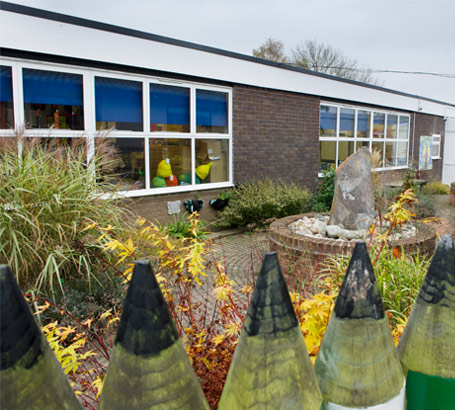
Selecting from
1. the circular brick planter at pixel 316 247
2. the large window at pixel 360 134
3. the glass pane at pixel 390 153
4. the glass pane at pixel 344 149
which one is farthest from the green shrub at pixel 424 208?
the glass pane at pixel 390 153

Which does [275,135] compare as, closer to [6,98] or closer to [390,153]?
[6,98]

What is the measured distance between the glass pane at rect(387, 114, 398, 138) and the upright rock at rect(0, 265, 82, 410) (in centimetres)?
1709

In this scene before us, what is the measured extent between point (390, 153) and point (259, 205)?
10.2 meters

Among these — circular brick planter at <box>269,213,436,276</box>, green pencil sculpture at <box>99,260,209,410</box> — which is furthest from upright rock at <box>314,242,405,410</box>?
circular brick planter at <box>269,213,436,276</box>

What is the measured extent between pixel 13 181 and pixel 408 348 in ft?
12.2

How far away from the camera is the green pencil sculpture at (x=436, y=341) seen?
1.38 m

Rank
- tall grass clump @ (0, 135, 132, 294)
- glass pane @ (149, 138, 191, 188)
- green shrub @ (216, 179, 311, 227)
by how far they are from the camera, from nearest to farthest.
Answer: tall grass clump @ (0, 135, 132, 294) → glass pane @ (149, 138, 191, 188) → green shrub @ (216, 179, 311, 227)

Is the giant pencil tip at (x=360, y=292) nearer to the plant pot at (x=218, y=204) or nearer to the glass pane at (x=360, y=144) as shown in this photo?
the plant pot at (x=218, y=204)

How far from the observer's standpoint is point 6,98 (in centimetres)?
636

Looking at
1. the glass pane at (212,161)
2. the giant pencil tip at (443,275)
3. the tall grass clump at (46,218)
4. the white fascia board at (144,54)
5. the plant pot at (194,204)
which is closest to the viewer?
the giant pencil tip at (443,275)

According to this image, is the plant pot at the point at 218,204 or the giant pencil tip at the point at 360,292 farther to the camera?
the plant pot at the point at 218,204

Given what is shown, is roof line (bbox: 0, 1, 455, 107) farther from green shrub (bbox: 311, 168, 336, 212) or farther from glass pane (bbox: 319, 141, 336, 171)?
glass pane (bbox: 319, 141, 336, 171)

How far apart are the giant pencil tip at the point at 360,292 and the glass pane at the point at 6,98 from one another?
6.46m

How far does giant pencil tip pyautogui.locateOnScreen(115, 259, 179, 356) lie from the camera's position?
42.2 inches
